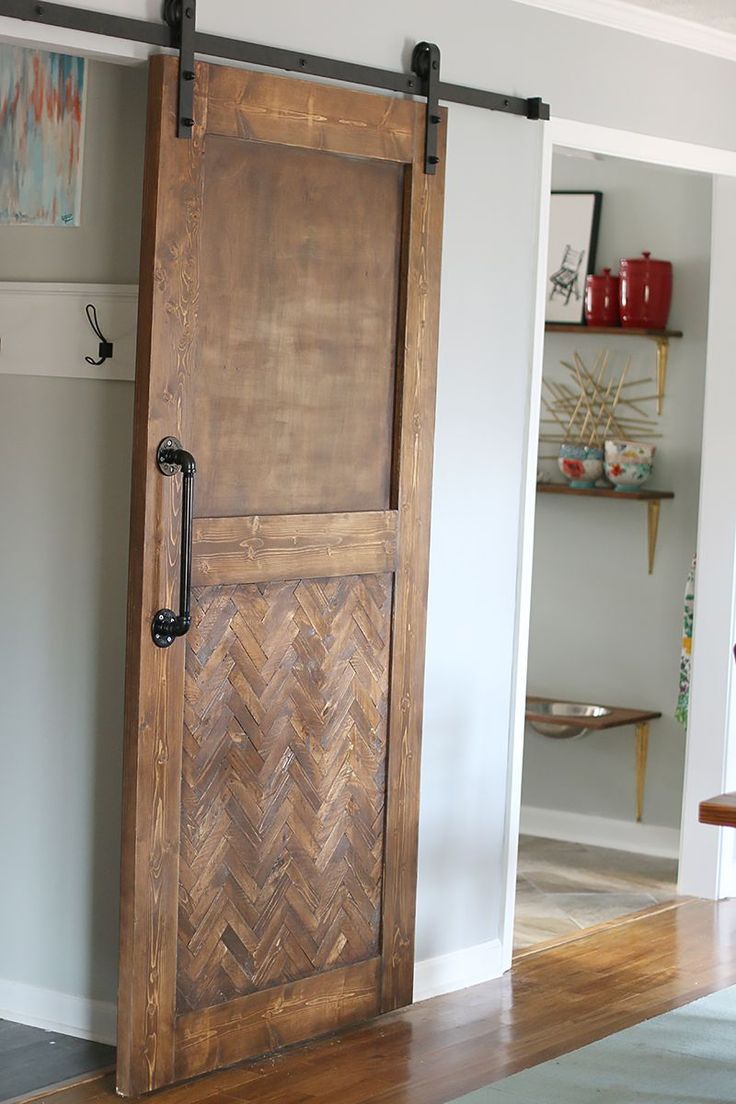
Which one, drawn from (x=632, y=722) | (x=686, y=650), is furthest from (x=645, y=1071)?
(x=632, y=722)

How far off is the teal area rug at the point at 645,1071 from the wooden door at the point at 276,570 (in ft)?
1.77

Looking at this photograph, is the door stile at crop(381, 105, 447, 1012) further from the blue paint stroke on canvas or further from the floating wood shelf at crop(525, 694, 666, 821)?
the floating wood shelf at crop(525, 694, 666, 821)

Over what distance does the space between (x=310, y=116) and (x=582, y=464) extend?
8.23 ft

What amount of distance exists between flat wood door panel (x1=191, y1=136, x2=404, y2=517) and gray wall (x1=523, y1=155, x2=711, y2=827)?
7.09 ft

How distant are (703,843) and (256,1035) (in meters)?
2.08

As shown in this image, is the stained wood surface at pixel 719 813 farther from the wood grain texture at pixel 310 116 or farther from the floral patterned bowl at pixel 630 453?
the floral patterned bowl at pixel 630 453

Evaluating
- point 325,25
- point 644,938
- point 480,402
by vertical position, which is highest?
point 325,25

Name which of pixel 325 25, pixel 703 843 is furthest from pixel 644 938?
pixel 325 25

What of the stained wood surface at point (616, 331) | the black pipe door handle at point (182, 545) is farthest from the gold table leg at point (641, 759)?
the black pipe door handle at point (182, 545)

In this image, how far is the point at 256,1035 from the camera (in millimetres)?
3758

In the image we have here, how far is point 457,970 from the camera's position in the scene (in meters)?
4.31

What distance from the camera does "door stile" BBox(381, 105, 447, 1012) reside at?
394cm

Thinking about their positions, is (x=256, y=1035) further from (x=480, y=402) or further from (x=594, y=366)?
(x=594, y=366)

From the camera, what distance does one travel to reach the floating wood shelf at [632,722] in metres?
5.73
